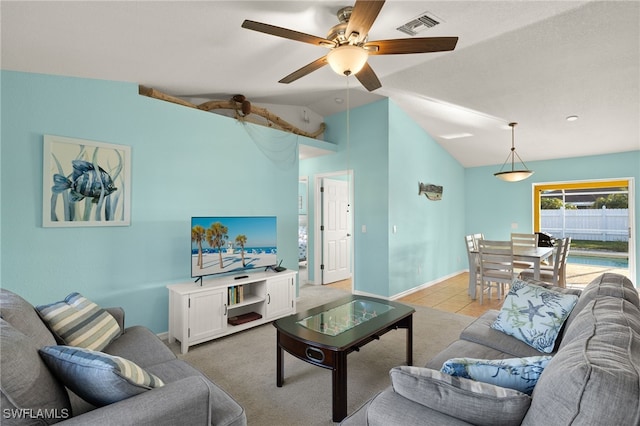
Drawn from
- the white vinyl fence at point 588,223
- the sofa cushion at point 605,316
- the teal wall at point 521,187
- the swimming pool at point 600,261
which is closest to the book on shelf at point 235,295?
the sofa cushion at point 605,316

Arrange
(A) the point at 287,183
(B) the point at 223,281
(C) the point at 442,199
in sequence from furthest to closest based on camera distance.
→ (C) the point at 442,199
(A) the point at 287,183
(B) the point at 223,281

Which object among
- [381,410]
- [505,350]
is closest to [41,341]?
[381,410]

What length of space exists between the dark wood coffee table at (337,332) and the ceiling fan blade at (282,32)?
197 cm

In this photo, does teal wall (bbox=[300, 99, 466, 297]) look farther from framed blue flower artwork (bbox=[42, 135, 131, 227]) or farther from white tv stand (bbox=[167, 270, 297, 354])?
framed blue flower artwork (bbox=[42, 135, 131, 227])

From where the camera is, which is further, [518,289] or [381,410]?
[518,289]

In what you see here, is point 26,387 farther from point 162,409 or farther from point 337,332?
point 337,332

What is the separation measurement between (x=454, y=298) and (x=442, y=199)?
2119mm

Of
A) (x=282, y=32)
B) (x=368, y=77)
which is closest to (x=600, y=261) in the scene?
(x=368, y=77)

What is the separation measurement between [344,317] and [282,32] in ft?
6.87

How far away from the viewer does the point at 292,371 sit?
2.55m

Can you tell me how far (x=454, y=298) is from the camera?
4707 mm

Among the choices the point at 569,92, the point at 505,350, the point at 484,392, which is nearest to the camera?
the point at 484,392

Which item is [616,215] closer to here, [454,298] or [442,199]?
[442,199]

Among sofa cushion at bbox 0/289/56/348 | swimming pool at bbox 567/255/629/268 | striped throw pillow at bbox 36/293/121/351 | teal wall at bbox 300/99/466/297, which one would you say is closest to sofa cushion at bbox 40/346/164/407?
sofa cushion at bbox 0/289/56/348
